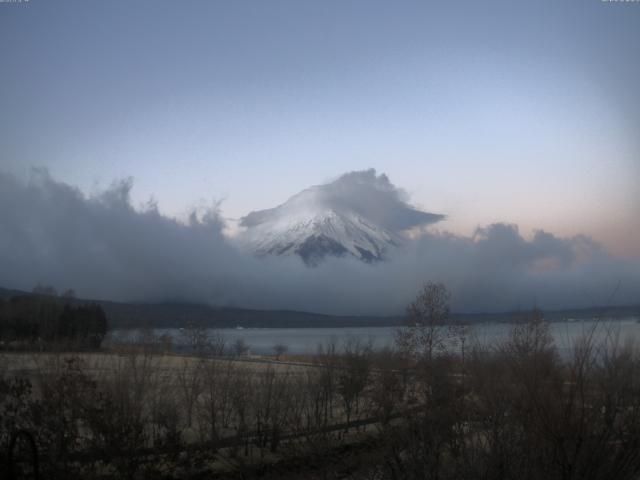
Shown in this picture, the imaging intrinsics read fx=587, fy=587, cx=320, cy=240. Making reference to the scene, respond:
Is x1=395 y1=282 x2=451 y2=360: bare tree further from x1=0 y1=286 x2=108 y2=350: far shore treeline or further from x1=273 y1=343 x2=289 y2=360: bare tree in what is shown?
Answer: x1=273 y1=343 x2=289 y2=360: bare tree

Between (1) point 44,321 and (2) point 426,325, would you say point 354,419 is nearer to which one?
(2) point 426,325

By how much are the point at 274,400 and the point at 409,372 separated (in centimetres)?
1131

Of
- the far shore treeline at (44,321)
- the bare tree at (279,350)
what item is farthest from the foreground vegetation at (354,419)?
the bare tree at (279,350)

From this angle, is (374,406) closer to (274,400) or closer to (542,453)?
(274,400)

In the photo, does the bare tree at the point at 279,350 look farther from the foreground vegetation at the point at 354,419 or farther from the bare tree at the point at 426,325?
the foreground vegetation at the point at 354,419

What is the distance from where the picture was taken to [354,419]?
3412 centimetres

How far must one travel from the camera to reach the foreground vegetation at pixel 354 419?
28.7 feet

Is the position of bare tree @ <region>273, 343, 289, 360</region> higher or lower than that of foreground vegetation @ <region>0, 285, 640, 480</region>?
lower

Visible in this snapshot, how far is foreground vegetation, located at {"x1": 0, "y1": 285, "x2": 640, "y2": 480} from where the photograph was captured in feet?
28.7

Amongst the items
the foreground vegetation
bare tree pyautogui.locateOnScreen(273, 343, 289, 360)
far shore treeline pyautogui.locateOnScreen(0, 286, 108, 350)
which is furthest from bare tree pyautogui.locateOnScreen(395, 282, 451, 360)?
bare tree pyautogui.locateOnScreen(273, 343, 289, 360)

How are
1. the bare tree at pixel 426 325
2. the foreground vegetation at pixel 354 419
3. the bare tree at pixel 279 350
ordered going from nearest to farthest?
the foreground vegetation at pixel 354 419, the bare tree at pixel 426 325, the bare tree at pixel 279 350

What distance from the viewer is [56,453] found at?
14.3m

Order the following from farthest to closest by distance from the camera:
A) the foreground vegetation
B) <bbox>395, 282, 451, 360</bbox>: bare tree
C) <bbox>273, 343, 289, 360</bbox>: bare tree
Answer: <bbox>273, 343, 289, 360</bbox>: bare tree → <bbox>395, 282, 451, 360</bbox>: bare tree → the foreground vegetation

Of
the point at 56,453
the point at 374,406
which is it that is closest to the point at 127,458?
the point at 56,453
